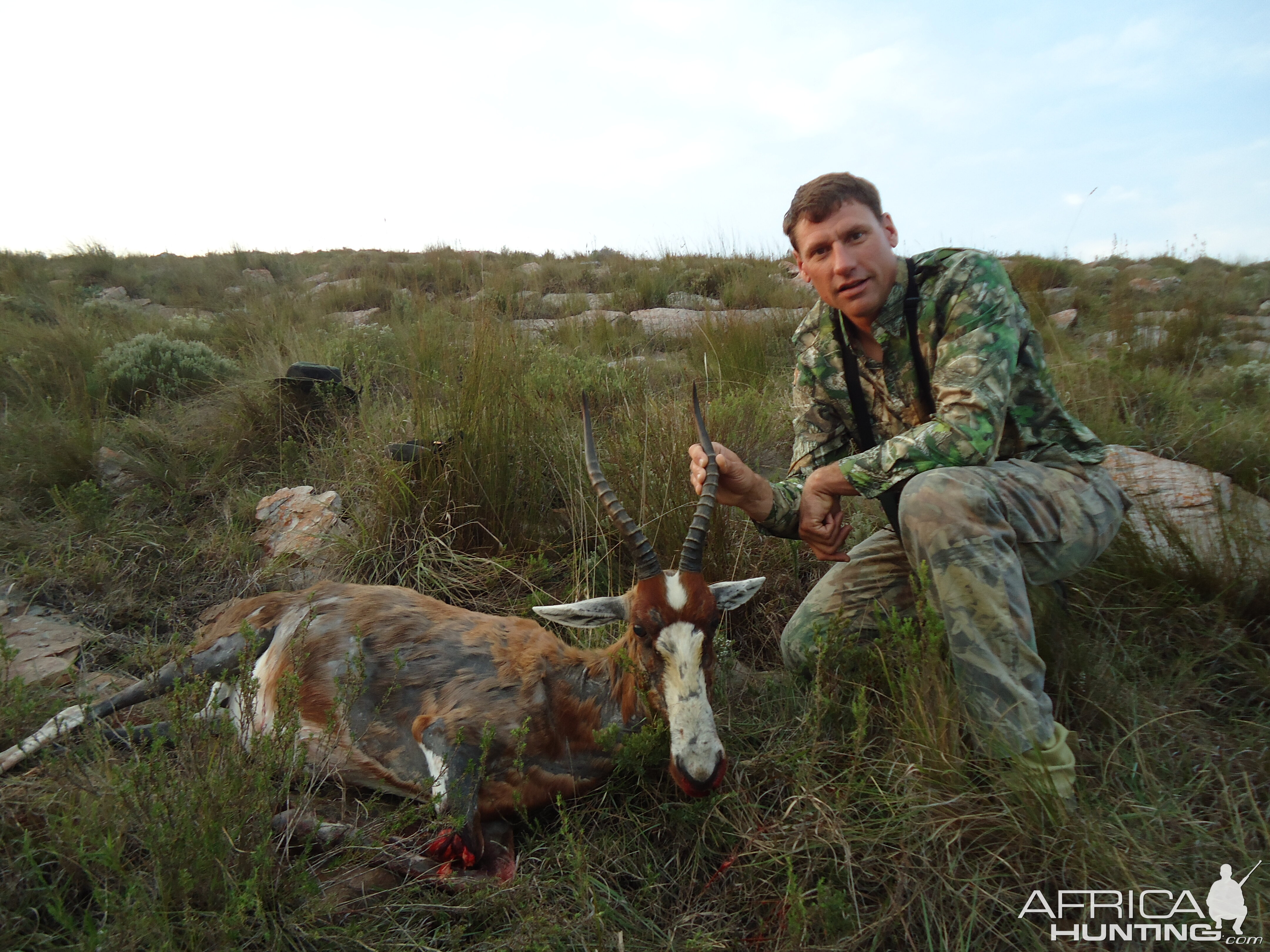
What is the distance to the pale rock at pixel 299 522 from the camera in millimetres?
5133

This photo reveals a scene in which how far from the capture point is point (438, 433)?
16.5ft

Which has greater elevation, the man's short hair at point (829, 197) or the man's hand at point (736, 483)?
the man's short hair at point (829, 197)

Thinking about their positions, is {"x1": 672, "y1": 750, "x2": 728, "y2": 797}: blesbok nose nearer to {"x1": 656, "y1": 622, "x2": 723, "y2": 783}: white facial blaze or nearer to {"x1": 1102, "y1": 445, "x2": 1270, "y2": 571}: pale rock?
{"x1": 656, "y1": 622, "x2": 723, "y2": 783}: white facial blaze

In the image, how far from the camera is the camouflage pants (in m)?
2.81

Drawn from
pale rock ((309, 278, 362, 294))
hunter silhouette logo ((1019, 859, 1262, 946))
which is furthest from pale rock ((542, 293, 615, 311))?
hunter silhouette logo ((1019, 859, 1262, 946))

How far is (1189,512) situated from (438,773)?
4.63 metres

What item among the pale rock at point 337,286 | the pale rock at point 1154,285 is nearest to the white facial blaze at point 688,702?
the pale rock at point 337,286

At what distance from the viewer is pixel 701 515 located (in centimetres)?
317

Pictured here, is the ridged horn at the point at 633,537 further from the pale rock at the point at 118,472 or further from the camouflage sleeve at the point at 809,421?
the pale rock at the point at 118,472

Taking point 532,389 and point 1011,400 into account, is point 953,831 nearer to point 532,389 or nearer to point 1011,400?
point 1011,400

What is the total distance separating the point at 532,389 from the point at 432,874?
3.60m

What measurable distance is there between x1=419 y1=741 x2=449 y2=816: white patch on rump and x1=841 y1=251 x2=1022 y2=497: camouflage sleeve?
2224 mm

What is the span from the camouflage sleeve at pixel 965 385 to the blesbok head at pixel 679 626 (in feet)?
2.54

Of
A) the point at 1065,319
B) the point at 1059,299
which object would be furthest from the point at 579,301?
the point at 1059,299
